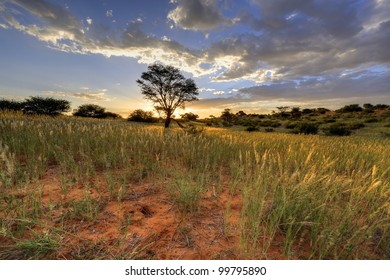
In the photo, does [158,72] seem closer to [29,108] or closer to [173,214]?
[29,108]

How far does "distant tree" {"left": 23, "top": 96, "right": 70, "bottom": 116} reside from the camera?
32.1m

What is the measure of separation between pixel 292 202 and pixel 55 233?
2427 millimetres

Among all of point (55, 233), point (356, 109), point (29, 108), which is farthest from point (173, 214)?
point (356, 109)

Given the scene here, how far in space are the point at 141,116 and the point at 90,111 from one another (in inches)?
482

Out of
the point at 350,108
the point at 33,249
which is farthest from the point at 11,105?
the point at 350,108

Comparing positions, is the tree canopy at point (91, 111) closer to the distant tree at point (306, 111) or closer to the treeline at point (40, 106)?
the treeline at point (40, 106)

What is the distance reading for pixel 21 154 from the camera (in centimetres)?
521

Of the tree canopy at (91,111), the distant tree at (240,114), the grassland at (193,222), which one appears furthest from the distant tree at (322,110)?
the grassland at (193,222)

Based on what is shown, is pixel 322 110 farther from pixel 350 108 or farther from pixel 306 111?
pixel 350 108

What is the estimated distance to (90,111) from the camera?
160ft

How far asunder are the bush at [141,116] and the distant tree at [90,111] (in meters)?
9.38

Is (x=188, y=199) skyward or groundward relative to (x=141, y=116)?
groundward

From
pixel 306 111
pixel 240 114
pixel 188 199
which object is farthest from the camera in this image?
pixel 240 114

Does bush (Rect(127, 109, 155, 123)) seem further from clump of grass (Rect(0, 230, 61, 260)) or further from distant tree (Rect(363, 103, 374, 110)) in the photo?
clump of grass (Rect(0, 230, 61, 260))
